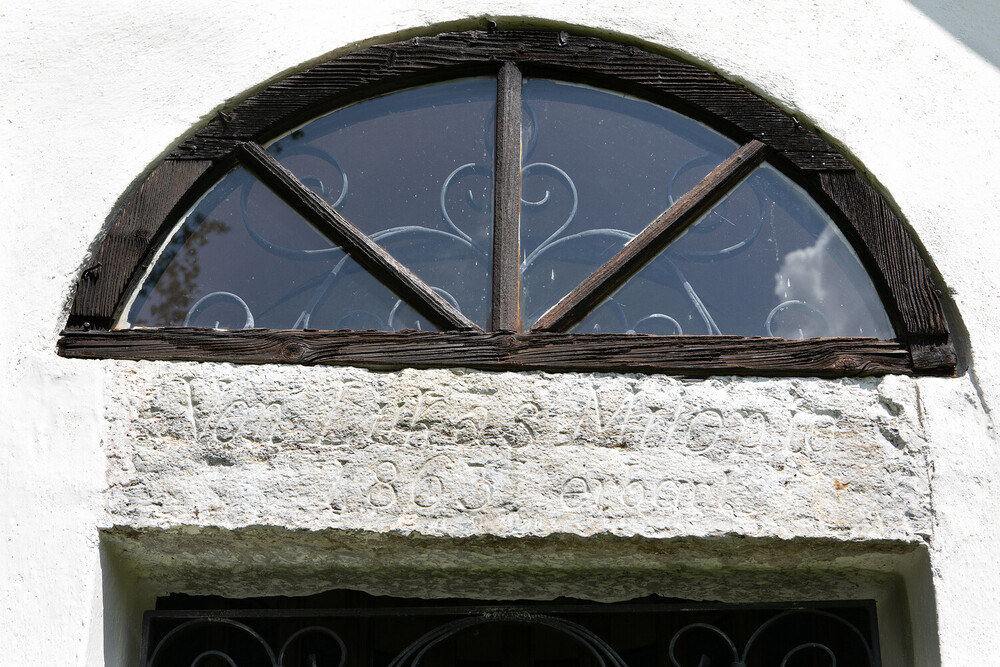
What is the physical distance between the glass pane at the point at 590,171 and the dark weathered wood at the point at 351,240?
241 mm

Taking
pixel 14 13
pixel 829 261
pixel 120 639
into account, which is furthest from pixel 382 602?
pixel 14 13

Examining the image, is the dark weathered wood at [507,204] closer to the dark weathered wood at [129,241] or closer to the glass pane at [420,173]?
the glass pane at [420,173]

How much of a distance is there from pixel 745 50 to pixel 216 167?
4.91 ft

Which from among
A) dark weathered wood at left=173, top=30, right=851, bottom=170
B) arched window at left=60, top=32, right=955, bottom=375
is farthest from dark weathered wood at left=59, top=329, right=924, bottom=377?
Answer: dark weathered wood at left=173, top=30, right=851, bottom=170

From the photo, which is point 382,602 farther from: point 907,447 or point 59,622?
point 907,447

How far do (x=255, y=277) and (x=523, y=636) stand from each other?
6.38ft

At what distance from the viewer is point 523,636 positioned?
3.75 m

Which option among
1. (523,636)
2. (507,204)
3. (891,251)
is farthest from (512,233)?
(523,636)

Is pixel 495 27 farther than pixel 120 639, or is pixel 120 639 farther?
pixel 495 27

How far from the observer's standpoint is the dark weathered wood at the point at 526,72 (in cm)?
261

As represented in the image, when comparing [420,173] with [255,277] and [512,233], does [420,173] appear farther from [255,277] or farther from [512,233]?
[255,277]

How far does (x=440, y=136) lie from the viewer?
270 cm

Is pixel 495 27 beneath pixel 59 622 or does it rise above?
above

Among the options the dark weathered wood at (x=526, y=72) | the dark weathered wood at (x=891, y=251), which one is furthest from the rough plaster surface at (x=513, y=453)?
the dark weathered wood at (x=526, y=72)
